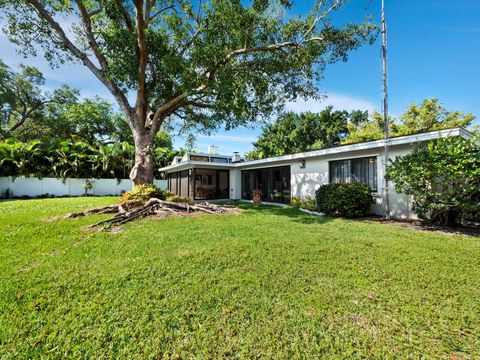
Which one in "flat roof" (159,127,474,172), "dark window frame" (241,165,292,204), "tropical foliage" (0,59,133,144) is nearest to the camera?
"flat roof" (159,127,474,172)

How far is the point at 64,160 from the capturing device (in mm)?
16688

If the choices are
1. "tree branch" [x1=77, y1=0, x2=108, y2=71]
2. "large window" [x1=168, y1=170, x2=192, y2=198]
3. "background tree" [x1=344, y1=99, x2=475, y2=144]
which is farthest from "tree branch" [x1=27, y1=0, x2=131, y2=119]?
"background tree" [x1=344, y1=99, x2=475, y2=144]

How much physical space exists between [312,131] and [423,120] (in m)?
11.0

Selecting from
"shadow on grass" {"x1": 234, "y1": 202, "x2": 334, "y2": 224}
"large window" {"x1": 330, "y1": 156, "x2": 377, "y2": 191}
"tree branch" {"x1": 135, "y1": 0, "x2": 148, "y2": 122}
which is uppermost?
"tree branch" {"x1": 135, "y1": 0, "x2": 148, "y2": 122}

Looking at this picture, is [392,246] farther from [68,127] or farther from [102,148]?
[68,127]

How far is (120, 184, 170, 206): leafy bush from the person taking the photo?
9.12 m

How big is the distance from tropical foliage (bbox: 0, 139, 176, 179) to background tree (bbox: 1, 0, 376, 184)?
838cm

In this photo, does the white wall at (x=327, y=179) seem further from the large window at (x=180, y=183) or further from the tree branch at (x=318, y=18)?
the large window at (x=180, y=183)

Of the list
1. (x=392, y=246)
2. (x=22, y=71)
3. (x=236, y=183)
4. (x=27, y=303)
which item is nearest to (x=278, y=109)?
(x=236, y=183)

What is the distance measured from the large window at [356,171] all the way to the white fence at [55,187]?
17.0 meters

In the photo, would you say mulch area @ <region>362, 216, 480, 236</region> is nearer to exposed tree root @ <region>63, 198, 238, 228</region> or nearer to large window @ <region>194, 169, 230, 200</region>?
exposed tree root @ <region>63, 198, 238, 228</region>

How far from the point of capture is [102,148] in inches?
703

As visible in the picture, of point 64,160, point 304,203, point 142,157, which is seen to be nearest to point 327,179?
point 304,203

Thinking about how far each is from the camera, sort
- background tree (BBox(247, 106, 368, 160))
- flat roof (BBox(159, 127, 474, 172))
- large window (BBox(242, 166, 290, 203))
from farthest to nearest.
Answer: background tree (BBox(247, 106, 368, 160))
large window (BBox(242, 166, 290, 203))
flat roof (BBox(159, 127, 474, 172))
